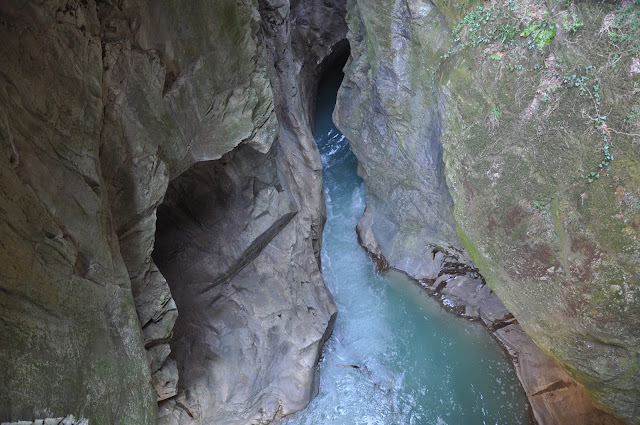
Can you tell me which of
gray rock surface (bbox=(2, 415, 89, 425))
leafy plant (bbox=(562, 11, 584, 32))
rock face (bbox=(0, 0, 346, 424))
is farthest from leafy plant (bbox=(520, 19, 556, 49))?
gray rock surface (bbox=(2, 415, 89, 425))

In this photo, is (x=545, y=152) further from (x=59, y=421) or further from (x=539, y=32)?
(x=59, y=421)

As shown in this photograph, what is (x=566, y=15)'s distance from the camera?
617 cm

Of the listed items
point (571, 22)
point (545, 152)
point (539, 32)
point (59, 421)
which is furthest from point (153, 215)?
point (571, 22)

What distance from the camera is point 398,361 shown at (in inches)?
370

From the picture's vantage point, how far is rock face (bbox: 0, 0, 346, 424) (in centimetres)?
391

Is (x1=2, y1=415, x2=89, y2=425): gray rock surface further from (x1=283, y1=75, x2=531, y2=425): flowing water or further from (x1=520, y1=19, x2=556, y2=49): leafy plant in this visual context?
(x1=520, y1=19, x2=556, y2=49): leafy plant

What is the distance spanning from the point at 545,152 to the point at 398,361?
15.9 ft

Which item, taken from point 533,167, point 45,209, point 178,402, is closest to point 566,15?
point 533,167

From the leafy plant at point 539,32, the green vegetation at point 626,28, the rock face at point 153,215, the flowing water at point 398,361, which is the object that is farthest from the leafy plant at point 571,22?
the flowing water at point 398,361

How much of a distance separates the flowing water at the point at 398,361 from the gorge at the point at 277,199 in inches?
4.4

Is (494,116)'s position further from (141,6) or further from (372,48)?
(141,6)

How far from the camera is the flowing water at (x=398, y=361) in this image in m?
8.70

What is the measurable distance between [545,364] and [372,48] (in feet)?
21.2

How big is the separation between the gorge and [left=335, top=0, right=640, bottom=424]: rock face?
0.03 m
